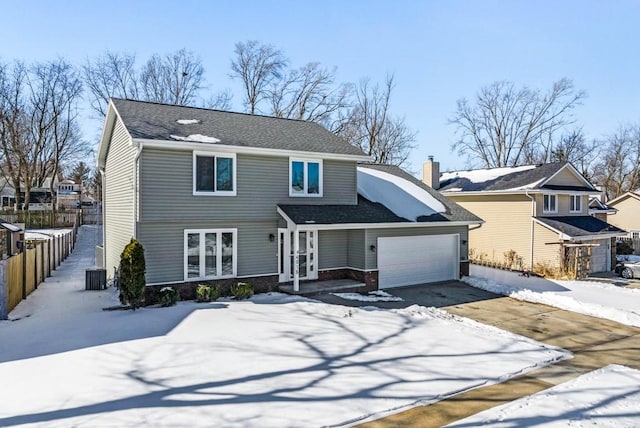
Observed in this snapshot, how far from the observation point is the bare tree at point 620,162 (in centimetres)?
5350

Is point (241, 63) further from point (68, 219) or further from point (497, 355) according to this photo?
point (497, 355)

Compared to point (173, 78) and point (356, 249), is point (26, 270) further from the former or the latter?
point (173, 78)

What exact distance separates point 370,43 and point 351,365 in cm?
1689

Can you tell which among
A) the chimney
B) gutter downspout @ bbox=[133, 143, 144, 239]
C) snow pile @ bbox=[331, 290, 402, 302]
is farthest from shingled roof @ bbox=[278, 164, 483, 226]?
the chimney

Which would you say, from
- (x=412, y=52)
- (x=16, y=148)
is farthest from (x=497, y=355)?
(x=16, y=148)

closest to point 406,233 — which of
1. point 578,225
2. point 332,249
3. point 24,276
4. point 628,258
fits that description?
point 332,249

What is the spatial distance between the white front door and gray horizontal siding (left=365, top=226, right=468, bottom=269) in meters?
1.94

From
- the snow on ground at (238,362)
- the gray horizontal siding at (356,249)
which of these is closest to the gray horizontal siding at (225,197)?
the gray horizontal siding at (356,249)

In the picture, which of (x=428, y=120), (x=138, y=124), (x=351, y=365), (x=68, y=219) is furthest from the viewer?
(x=68, y=219)

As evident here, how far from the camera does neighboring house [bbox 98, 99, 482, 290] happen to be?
42.1 feet

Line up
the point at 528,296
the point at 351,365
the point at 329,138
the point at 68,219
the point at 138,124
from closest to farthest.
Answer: the point at 351,365, the point at 138,124, the point at 528,296, the point at 329,138, the point at 68,219

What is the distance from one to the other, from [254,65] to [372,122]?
38.7 ft

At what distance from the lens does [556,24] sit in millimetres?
15984

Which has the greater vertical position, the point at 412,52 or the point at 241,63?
the point at 241,63
